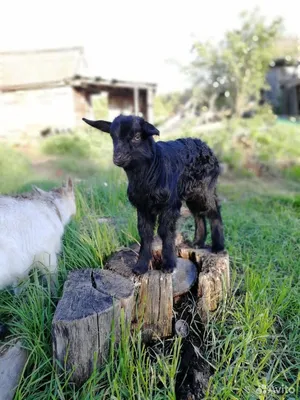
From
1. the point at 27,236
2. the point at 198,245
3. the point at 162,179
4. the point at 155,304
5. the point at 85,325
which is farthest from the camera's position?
the point at 198,245

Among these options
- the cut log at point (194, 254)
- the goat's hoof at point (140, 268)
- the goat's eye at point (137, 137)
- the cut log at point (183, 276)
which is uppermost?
the goat's eye at point (137, 137)

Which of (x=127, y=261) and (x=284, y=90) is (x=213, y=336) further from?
(x=284, y=90)

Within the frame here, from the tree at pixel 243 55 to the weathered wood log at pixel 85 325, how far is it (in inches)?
538

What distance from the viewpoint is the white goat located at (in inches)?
97.0

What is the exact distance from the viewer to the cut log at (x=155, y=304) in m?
2.38

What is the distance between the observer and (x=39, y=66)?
674 inches

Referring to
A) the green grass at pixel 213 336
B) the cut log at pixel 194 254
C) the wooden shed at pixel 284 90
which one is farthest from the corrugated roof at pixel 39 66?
the cut log at pixel 194 254

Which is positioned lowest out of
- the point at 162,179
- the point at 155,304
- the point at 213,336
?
the point at 213,336

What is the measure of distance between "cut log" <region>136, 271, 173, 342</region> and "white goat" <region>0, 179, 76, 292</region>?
0.75 meters

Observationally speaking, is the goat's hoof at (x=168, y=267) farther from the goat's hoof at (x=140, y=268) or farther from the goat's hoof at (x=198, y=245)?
the goat's hoof at (x=198, y=245)

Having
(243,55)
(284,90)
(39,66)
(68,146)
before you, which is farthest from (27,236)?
(284,90)

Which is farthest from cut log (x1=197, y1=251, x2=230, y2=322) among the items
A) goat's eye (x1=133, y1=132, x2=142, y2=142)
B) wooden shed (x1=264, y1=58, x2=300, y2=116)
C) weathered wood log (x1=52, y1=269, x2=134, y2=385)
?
wooden shed (x1=264, y1=58, x2=300, y2=116)

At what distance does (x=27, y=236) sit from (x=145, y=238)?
3.04ft

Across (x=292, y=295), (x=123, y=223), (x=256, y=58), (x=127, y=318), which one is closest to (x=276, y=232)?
(x=292, y=295)
